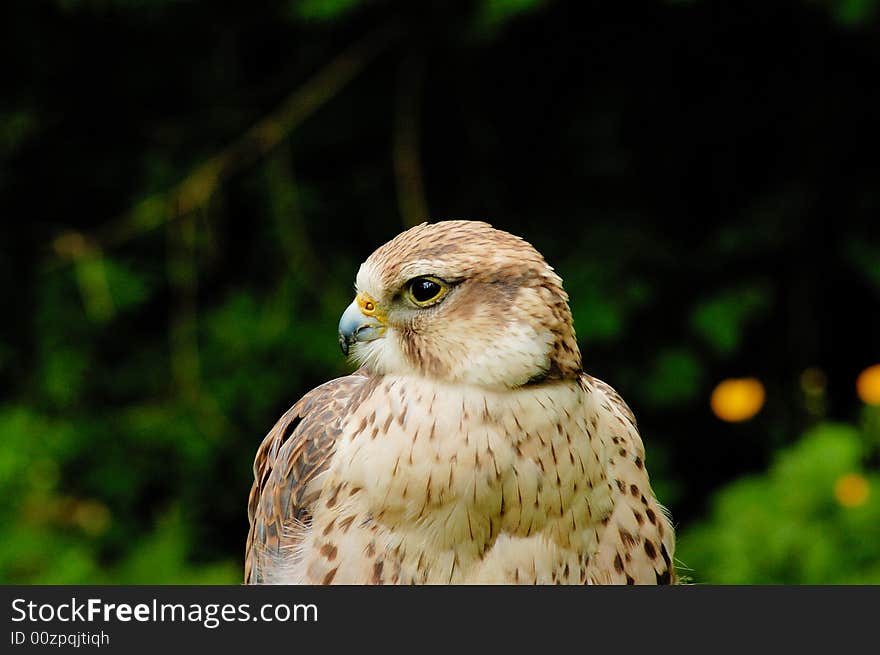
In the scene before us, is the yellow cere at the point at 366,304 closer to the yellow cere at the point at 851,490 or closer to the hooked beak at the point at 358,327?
the hooked beak at the point at 358,327

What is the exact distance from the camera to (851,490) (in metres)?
3.33

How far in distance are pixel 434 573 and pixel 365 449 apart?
0.81 ft

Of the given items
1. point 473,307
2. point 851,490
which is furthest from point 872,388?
point 473,307

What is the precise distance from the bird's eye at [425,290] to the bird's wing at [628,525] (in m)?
0.37

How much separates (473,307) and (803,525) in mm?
2002

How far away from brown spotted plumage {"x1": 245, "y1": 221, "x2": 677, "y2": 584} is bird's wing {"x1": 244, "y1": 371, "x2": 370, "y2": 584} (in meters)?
0.06

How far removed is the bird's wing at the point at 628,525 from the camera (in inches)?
74.0

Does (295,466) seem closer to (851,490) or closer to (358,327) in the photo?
(358,327)

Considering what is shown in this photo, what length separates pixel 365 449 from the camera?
1844 millimetres

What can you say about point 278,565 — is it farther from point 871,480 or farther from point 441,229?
point 871,480

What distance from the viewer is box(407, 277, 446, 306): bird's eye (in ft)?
6.01

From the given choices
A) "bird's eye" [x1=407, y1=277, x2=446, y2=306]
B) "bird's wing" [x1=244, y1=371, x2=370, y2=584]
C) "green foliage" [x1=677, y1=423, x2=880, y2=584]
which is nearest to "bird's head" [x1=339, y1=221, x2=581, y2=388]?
"bird's eye" [x1=407, y1=277, x2=446, y2=306]

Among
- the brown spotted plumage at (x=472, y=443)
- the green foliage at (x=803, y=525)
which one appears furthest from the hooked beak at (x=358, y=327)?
the green foliage at (x=803, y=525)

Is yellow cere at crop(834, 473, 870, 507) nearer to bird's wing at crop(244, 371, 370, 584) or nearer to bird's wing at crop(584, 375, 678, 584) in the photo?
bird's wing at crop(584, 375, 678, 584)
